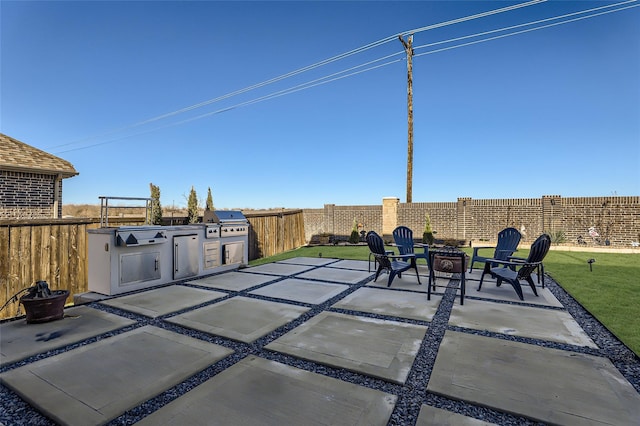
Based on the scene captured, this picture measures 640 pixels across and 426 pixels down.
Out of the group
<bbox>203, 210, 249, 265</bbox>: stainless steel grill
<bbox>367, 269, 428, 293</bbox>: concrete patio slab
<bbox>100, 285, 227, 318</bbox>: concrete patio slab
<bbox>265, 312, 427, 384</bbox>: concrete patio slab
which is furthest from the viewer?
<bbox>203, 210, 249, 265</bbox>: stainless steel grill

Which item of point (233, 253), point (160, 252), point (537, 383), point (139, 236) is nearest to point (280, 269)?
point (233, 253)

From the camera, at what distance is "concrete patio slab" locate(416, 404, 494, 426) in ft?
5.79

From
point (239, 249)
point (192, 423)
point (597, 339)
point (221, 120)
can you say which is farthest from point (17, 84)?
point (597, 339)

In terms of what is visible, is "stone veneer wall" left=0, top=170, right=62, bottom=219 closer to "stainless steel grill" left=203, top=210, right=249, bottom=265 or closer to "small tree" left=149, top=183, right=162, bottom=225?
"small tree" left=149, top=183, right=162, bottom=225

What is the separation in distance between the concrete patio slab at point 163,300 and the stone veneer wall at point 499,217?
34.4 ft

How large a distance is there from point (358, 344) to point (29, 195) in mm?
10251

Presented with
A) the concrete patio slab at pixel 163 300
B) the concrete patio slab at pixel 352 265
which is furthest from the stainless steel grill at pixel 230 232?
the concrete patio slab at pixel 352 265

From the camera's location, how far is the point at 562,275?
632 cm

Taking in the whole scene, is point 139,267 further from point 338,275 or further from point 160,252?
point 338,275

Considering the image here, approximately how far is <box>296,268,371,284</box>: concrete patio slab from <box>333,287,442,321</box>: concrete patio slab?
0.89m

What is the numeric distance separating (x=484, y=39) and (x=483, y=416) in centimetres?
1288

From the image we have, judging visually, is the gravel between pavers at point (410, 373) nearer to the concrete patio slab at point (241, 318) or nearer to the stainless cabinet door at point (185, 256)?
the concrete patio slab at point (241, 318)

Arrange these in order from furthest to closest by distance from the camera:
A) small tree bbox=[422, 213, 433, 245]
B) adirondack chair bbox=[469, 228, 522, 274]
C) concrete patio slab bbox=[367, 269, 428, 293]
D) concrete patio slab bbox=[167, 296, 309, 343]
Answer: small tree bbox=[422, 213, 433, 245] < adirondack chair bbox=[469, 228, 522, 274] < concrete patio slab bbox=[367, 269, 428, 293] < concrete patio slab bbox=[167, 296, 309, 343]

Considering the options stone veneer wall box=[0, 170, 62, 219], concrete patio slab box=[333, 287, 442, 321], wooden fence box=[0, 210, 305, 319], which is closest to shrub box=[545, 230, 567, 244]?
concrete patio slab box=[333, 287, 442, 321]
